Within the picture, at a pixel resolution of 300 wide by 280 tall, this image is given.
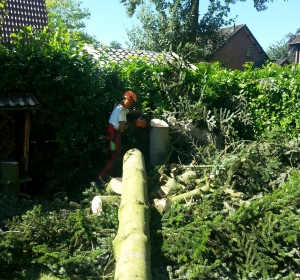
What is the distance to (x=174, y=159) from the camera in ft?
25.7

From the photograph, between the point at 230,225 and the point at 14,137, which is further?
the point at 14,137

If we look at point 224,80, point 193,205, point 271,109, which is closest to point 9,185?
point 193,205

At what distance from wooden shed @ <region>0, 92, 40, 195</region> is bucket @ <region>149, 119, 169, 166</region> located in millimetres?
2289

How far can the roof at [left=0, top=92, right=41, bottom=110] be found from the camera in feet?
20.8

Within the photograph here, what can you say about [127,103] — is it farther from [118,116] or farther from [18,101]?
[18,101]

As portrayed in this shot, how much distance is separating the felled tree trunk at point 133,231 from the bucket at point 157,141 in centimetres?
154

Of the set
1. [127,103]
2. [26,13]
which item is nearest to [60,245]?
[127,103]

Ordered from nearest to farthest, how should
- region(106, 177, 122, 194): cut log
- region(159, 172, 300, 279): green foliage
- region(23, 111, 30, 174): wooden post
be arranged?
region(159, 172, 300, 279): green foliage, region(106, 177, 122, 194): cut log, region(23, 111, 30, 174): wooden post

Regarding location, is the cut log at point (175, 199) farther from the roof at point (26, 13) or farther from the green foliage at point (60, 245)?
the roof at point (26, 13)

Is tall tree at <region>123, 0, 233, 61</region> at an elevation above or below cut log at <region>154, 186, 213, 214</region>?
above

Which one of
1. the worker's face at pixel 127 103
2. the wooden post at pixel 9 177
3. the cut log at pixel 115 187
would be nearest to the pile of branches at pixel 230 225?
the cut log at pixel 115 187

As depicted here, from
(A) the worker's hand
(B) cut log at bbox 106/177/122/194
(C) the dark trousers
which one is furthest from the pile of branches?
(A) the worker's hand

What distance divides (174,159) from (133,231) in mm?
3721

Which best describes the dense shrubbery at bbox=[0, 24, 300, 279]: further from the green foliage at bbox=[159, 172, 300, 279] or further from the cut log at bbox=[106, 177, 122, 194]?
the cut log at bbox=[106, 177, 122, 194]
